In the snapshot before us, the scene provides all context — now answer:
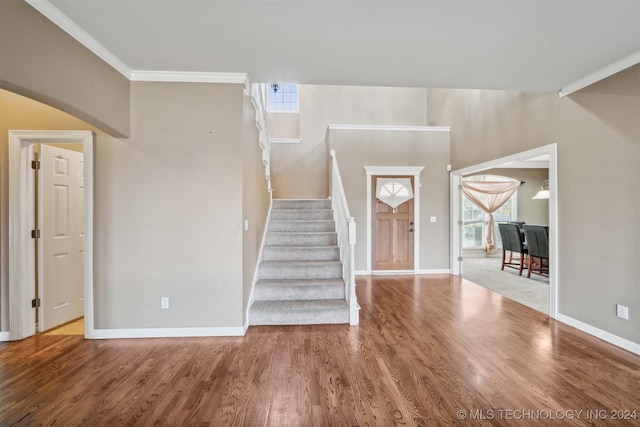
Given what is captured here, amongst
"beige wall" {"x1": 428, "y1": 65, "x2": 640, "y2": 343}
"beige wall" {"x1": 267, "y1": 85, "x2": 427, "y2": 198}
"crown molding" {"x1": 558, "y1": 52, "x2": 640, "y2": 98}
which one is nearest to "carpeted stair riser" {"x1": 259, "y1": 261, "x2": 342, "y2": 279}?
"beige wall" {"x1": 428, "y1": 65, "x2": 640, "y2": 343}

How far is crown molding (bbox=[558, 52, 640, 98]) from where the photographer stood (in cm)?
233

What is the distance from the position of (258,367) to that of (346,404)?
0.79 meters

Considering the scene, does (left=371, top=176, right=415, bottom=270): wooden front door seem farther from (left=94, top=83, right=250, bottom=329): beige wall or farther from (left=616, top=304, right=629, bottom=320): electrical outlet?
(left=94, top=83, right=250, bottom=329): beige wall

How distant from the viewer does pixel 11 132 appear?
2.57 meters

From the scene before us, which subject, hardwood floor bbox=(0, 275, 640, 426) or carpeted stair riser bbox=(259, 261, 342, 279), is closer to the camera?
hardwood floor bbox=(0, 275, 640, 426)

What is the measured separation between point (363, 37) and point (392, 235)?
388cm

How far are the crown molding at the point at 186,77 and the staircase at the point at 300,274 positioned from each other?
2.09m

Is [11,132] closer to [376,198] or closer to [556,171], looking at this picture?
[376,198]

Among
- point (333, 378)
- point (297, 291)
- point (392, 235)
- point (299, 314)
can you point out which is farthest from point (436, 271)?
point (333, 378)

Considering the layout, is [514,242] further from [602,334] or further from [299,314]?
[299,314]

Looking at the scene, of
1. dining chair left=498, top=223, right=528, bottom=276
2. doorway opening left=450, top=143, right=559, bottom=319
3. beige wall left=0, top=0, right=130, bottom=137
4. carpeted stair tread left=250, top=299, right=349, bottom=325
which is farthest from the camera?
dining chair left=498, top=223, right=528, bottom=276

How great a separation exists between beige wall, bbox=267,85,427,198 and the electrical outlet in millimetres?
4540

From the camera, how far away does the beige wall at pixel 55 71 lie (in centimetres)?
157

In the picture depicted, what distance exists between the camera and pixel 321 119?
6520mm
